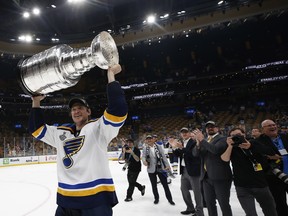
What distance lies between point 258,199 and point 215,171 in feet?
2.16

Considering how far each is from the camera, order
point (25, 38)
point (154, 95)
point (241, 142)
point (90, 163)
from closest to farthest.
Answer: point (90, 163)
point (241, 142)
point (25, 38)
point (154, 95)

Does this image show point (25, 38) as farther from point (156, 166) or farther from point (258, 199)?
point (258, 199)

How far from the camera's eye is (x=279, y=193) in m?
3.27

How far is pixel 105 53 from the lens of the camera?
58.1 inches

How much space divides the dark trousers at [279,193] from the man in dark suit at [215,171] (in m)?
0.59

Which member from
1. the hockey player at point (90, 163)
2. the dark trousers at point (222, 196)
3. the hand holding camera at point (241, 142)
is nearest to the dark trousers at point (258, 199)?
the dark trousers at point (222, 196)

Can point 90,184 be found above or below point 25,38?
below

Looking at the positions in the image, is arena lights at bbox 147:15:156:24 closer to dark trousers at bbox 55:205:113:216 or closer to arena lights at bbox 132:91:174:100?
arena lights at bbox 132:91:174:100

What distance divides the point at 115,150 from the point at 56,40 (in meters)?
11.2

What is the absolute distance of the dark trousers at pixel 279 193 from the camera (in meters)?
3.18

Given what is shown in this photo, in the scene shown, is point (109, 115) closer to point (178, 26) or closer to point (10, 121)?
point (178, 26)

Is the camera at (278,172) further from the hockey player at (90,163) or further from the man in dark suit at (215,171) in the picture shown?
the hockey player at (90,163)

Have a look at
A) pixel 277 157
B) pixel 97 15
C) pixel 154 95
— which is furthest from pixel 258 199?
pixel 154 95

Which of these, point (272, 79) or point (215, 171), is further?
A: point (272, 79)
